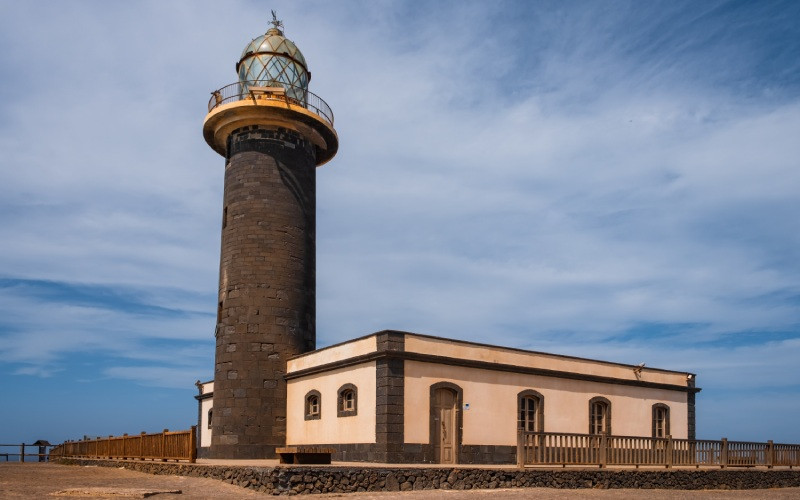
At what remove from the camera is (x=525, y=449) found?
16.1 metres

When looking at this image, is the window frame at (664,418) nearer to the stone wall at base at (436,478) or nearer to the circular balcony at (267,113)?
the stone wall at base at (436,478)

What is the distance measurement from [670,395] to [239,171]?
1413 cm

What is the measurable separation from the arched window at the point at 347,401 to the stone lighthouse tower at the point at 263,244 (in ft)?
8.48

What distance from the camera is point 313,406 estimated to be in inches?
754

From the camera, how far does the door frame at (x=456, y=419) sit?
17.0 m

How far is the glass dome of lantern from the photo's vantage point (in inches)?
850

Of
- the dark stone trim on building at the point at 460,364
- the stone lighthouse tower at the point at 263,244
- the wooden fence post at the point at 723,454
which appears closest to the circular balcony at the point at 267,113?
the stone lighthouse tower at the point at 263,244

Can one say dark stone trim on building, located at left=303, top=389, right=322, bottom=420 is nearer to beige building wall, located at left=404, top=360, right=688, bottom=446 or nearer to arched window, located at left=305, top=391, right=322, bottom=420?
arched window, located at left=305, top=391, right=322, bottom=420

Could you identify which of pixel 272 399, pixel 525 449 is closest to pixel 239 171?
pixel 272 399

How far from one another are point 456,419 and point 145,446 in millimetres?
7359

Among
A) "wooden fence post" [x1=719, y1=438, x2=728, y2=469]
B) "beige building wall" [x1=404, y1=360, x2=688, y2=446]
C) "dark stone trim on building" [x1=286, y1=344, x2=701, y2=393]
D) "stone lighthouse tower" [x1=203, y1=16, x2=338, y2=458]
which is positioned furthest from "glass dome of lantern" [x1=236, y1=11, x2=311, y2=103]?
"wooden fence post" [x1=719, y1=438, x2=728, y2=469]

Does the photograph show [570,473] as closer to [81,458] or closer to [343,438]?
[343,438]

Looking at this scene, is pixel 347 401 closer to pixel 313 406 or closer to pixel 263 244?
pixel 313 406

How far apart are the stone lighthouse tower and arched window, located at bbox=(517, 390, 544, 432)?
5824 millimetres
